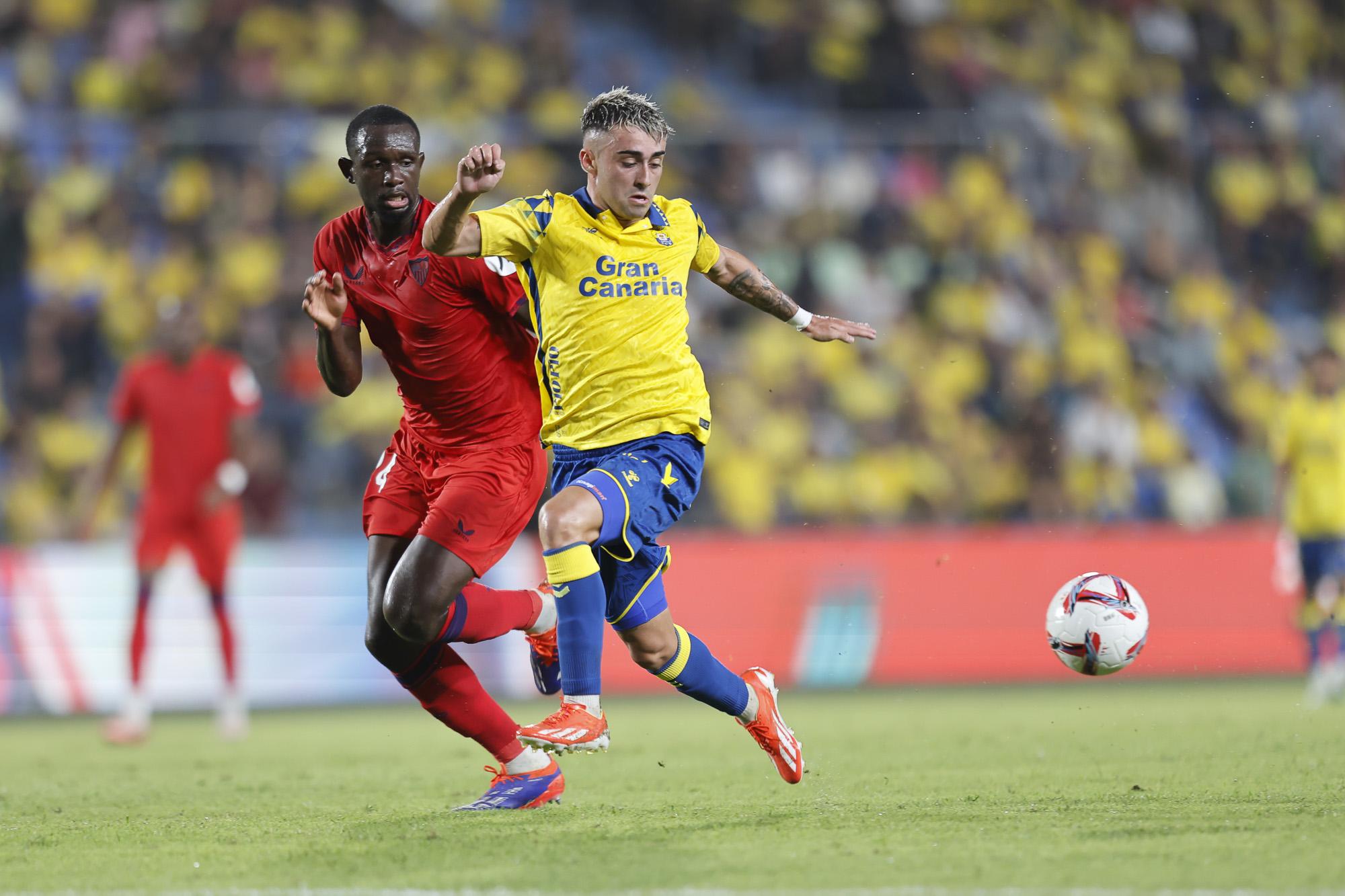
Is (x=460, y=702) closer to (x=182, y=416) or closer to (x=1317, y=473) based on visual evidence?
(x=182, y=416)

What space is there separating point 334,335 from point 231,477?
4.61m

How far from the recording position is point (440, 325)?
5645 mm

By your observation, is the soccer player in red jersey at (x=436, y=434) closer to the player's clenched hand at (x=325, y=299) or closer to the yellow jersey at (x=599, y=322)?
the player's clenched hand at (x=325, y=299)

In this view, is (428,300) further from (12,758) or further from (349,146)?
(12,758)

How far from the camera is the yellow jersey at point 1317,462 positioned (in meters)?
10.8

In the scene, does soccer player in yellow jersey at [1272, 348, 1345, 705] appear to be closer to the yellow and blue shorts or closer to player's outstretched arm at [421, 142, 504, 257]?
the yellow and blue shorts

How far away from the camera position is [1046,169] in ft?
47.3

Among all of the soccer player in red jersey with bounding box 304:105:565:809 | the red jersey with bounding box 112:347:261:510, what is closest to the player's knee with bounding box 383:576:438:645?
the soccer player in red jersey with bounding box 304:105:565:809

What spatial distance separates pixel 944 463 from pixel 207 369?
20.3 feet

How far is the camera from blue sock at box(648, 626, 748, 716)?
555 cm

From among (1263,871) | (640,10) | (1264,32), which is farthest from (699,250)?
(1264,32)

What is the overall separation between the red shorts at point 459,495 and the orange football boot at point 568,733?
0.85 meters

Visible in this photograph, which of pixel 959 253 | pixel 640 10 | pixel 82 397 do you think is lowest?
pixel 82 397

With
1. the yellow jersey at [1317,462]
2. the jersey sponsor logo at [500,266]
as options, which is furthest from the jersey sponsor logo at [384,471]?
the yellow jersey at [1317,462]
